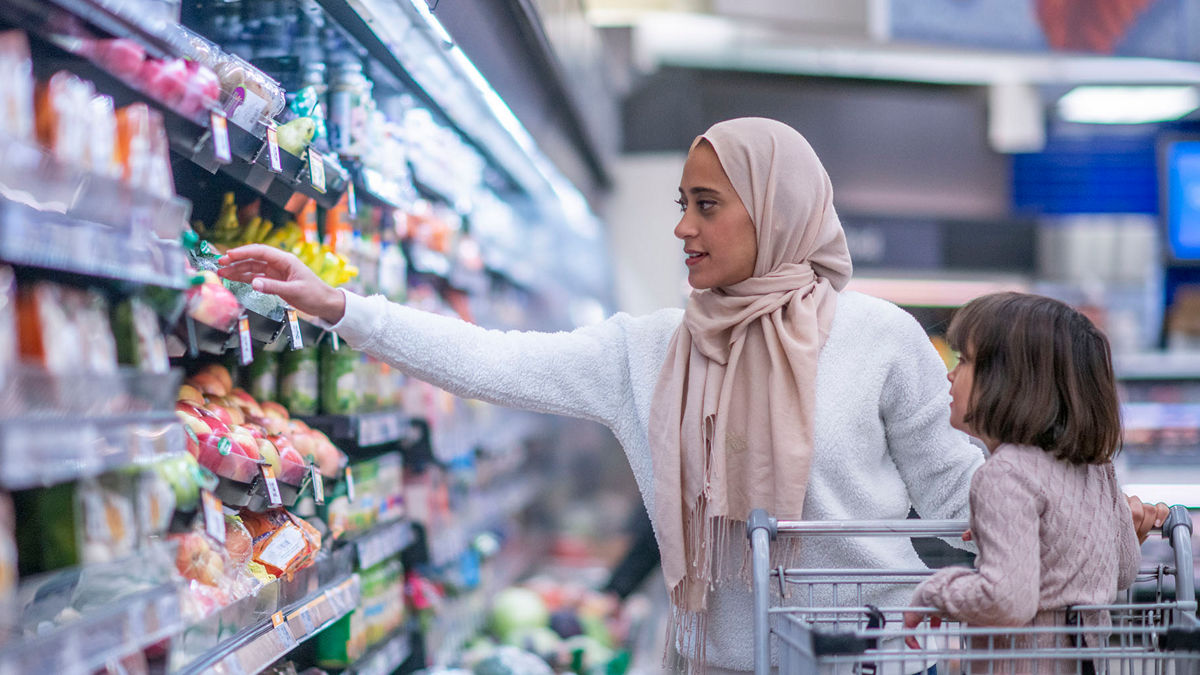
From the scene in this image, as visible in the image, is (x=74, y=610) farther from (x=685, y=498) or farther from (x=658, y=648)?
(x=658, y=648)

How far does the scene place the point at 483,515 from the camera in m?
4.18

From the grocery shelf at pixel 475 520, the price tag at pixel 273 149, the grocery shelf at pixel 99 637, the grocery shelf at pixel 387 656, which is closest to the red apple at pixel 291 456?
the price tag at pixel 273 149

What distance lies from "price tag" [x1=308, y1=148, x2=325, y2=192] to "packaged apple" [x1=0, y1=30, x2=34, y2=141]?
2.83 ft

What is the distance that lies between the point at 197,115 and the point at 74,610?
78 cm

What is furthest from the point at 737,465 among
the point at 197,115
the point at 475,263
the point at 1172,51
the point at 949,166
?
the point at 949,166

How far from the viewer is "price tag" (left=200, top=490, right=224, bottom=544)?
1.58 metres

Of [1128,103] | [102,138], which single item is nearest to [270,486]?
[102,138]

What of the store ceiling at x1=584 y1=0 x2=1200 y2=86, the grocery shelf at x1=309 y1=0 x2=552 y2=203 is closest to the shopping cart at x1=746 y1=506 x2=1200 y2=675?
the grocery shelf at x1=309 y1=0 x2=552 y2=203

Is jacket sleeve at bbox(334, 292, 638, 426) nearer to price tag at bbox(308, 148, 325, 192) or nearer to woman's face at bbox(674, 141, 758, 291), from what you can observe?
woman's face at bbox(674, 141, 758, 291)

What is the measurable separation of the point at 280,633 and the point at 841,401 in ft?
3.63

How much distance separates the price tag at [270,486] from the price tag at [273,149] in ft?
1.85

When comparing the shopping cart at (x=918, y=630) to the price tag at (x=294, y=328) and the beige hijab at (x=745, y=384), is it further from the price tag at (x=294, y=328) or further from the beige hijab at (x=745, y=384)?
the price tag at (x=294, y=328)

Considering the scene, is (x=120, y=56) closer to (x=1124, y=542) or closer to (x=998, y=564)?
(x=998, y=564)

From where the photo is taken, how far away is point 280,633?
1939 millimetres
